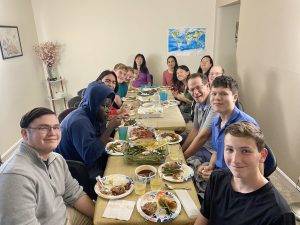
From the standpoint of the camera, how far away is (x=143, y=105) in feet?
10.2

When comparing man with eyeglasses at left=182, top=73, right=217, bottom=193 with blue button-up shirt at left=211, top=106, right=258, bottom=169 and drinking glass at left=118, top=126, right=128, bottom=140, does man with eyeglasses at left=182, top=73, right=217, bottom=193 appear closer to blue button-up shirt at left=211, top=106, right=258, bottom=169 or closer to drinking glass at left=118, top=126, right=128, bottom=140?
blue button-up shirt at left=211, top=106, right=258, bottom=169

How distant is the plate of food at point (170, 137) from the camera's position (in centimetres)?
197

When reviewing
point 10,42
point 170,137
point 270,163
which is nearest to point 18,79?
point 10,42

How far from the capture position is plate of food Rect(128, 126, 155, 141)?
2.03m

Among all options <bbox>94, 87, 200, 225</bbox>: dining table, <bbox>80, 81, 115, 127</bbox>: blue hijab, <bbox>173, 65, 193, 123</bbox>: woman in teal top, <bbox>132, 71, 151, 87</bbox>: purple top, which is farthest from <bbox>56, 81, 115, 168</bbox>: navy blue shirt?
<bbox>132, 71, 151, 87</bbox>: purple top

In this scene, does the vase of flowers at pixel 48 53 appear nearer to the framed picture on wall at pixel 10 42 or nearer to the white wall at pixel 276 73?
the framed picture on wall at pixel 10 42

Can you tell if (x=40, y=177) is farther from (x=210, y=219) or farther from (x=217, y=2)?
(x=217, y=2)

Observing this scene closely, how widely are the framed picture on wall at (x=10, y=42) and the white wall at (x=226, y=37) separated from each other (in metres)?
3.86

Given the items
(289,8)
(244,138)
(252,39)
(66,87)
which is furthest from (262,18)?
(66,87)

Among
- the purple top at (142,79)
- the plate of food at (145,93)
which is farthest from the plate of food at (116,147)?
the purple top at (142,79)

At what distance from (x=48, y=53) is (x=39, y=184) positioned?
419 cm

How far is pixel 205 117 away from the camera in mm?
2264

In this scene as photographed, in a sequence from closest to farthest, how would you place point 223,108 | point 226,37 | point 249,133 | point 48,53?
point 249,133
point 223,108
point 48,53
point 226,37

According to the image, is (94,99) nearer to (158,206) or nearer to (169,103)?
(158,206)
